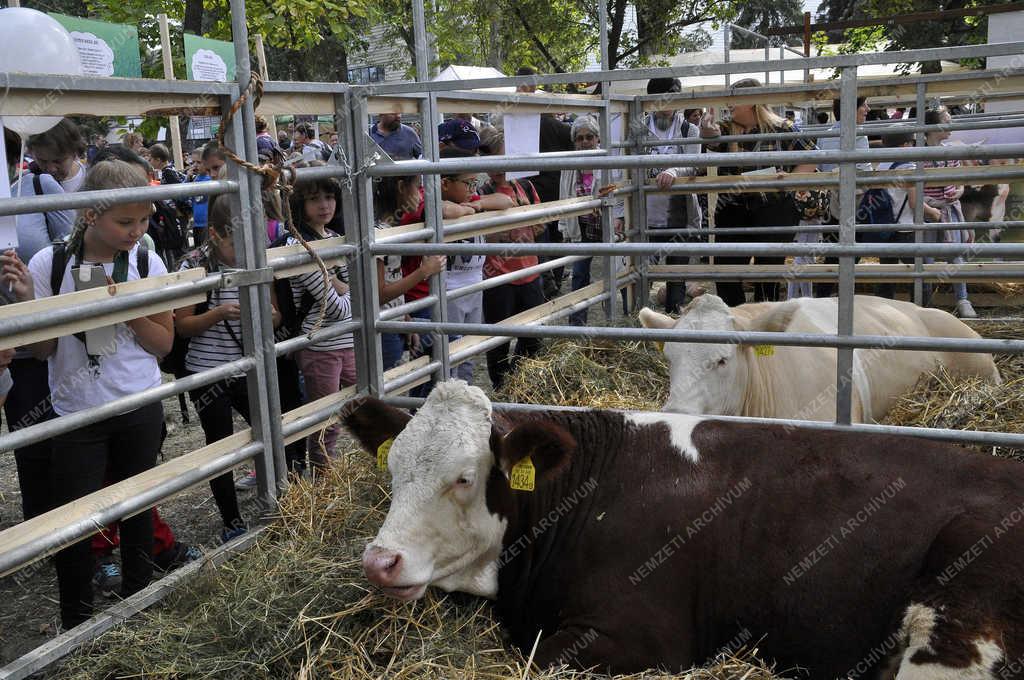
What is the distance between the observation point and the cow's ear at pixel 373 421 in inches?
123

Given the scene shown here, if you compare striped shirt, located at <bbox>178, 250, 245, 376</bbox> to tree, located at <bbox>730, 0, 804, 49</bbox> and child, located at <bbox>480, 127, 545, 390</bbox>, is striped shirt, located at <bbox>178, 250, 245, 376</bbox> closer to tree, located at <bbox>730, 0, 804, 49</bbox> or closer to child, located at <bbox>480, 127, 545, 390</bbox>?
child, located at <bbox>480, 127, 545, 390</bbox>

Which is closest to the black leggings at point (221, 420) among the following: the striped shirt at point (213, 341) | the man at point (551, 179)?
the striped shirt at point (213, 341)

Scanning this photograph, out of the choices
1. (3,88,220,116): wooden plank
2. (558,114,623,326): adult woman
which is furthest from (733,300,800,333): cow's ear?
(3,88,220,116): wooden plank

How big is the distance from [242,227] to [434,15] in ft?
47.9

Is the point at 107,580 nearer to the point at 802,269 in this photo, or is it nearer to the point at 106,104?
the point at 106,104

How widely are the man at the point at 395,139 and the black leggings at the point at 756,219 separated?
2709 millimetres

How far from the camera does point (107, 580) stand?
421cm

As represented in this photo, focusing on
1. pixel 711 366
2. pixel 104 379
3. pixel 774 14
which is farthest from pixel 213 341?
pixel 774 14

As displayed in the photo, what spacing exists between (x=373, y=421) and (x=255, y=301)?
2.34 feet

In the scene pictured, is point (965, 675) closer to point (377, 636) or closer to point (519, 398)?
point (377, 636)

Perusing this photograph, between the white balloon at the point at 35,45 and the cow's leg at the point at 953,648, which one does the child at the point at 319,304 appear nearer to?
the white balloon at the point at 35,45

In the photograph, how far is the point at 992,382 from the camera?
5.26 metres

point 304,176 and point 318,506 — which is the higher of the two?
point 304,176

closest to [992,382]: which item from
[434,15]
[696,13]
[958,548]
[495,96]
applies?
[958,548]
